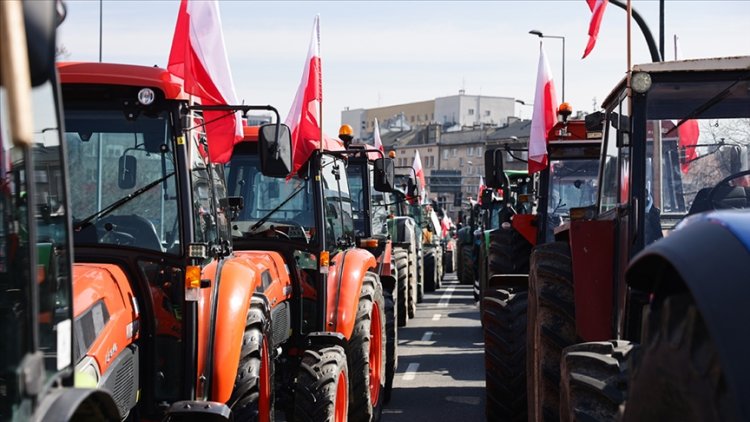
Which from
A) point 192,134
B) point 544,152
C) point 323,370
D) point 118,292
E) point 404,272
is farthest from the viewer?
point 404,272

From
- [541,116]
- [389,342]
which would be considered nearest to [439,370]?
[389,342]

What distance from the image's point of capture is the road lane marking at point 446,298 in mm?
24341

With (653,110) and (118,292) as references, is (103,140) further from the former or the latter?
(653,110)

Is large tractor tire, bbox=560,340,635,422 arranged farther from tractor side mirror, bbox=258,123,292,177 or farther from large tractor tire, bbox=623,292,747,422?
tractor side mirror, bbox=258,123,292,177

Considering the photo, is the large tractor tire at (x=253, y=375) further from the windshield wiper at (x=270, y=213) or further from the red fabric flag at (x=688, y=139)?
the red fabric flag at (x=688, y=139)

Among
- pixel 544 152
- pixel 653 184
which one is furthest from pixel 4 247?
pixel 544 152

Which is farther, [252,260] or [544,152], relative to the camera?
[544,152]

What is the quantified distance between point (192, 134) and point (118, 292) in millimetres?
944

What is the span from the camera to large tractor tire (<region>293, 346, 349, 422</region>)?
24.2 ft

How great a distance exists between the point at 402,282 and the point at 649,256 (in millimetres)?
14061

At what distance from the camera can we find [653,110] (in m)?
5.54

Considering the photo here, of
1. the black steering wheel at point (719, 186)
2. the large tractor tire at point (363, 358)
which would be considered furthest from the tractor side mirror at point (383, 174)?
the black steering wheel at point (719, 186)

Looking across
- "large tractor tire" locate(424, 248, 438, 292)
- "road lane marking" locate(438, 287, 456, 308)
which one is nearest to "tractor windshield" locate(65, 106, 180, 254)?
"road lane marking" locate(438, 287, 456, 308)

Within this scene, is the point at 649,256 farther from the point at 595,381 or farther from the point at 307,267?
the point at 307,267
